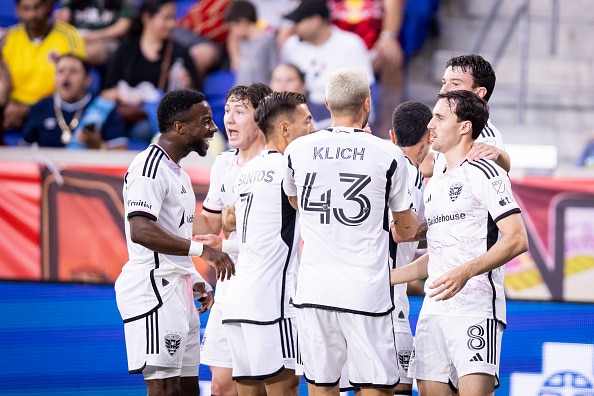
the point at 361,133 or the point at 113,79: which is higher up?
the point at 113,79

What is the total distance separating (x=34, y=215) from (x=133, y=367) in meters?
4.43

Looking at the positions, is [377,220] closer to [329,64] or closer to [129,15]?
[329,64]

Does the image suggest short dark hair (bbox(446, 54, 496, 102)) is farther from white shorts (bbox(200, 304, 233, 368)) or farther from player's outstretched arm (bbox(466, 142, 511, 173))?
white shorts (bbox(200, 304, 233, 368))

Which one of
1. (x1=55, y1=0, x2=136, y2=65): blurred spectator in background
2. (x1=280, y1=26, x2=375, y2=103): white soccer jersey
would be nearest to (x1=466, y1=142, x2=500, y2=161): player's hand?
(x1=280, y1=26, x2=375, y2=103): white soccer jersey

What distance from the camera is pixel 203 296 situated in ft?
19.5

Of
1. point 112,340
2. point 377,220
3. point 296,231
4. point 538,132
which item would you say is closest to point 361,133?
point 377,220

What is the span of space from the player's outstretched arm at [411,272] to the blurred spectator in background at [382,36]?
4958 mm

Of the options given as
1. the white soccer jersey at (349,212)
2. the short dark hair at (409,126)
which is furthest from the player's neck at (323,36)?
the white soccer jersey at (349,212)

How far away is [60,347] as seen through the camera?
22.7 ft

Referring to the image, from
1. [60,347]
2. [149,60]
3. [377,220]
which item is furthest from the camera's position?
[149,60]

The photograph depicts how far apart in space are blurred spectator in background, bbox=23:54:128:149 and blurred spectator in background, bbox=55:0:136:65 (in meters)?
0.41

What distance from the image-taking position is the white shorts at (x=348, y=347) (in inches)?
188

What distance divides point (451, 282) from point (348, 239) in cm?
54

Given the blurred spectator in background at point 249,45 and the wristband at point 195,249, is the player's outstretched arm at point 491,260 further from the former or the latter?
the blurred spectator in background at point 249,45
